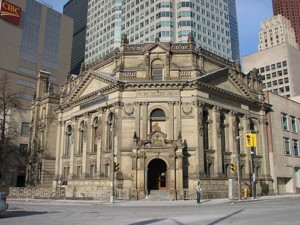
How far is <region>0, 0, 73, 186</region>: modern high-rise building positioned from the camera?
90875mm

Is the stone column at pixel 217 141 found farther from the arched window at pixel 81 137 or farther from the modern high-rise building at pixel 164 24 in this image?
the modern high-rise building at pixel 164 24

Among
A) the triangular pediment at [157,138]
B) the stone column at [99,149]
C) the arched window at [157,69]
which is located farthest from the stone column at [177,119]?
the stone column at [99,149]

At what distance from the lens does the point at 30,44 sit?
9919 cm

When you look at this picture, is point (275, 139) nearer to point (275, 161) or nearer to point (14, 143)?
point (275, 161)

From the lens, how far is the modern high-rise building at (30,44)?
298 ft

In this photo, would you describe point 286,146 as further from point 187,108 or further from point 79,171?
point 79,171

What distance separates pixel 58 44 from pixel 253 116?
7345cm

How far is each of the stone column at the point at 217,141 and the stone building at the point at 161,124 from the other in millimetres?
124

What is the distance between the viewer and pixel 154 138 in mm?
40156

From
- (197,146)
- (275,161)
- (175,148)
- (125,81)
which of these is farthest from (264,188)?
(125,81)

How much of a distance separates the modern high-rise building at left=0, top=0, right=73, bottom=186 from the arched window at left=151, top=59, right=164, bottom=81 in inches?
1907

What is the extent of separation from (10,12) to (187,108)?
234 ft

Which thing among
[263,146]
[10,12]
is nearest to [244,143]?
[263,146]

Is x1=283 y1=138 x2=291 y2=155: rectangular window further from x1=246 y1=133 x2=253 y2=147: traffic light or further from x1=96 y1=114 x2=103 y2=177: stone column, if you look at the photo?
x1=96 y1=114 x2=103 y2=177: stone column
